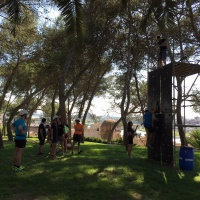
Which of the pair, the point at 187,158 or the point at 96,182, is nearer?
the point at 96,182

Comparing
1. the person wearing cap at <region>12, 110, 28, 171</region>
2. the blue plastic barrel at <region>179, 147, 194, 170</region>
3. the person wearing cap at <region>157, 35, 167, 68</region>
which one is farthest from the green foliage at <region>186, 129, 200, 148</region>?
the person wearing cap at <region>12, 110, 28, 171</region>

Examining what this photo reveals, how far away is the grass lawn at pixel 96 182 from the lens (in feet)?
21.2

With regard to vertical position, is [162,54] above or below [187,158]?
above

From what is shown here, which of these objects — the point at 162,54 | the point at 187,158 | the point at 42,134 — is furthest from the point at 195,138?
the point at 42,134

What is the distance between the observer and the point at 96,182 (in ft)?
24.8

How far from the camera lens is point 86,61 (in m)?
22.0

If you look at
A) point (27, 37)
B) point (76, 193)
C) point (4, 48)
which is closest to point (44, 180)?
point (76, 193)

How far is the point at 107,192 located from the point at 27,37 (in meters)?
15.2

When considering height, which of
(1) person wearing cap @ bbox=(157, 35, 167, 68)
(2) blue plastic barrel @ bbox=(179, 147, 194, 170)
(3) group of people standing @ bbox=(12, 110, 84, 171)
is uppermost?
(1) person wearing cap @ bbox=(157, 35, 167, 68)

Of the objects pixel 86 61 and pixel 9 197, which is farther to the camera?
pixel 86 61

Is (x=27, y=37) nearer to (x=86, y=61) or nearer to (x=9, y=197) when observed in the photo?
(x=86, y=61)

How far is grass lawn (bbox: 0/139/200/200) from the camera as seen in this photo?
645cm

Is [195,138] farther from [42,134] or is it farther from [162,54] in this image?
[42,134]

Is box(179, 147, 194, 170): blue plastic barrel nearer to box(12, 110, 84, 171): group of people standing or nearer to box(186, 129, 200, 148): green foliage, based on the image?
box(12, 110, 84, 171): group of people standing
